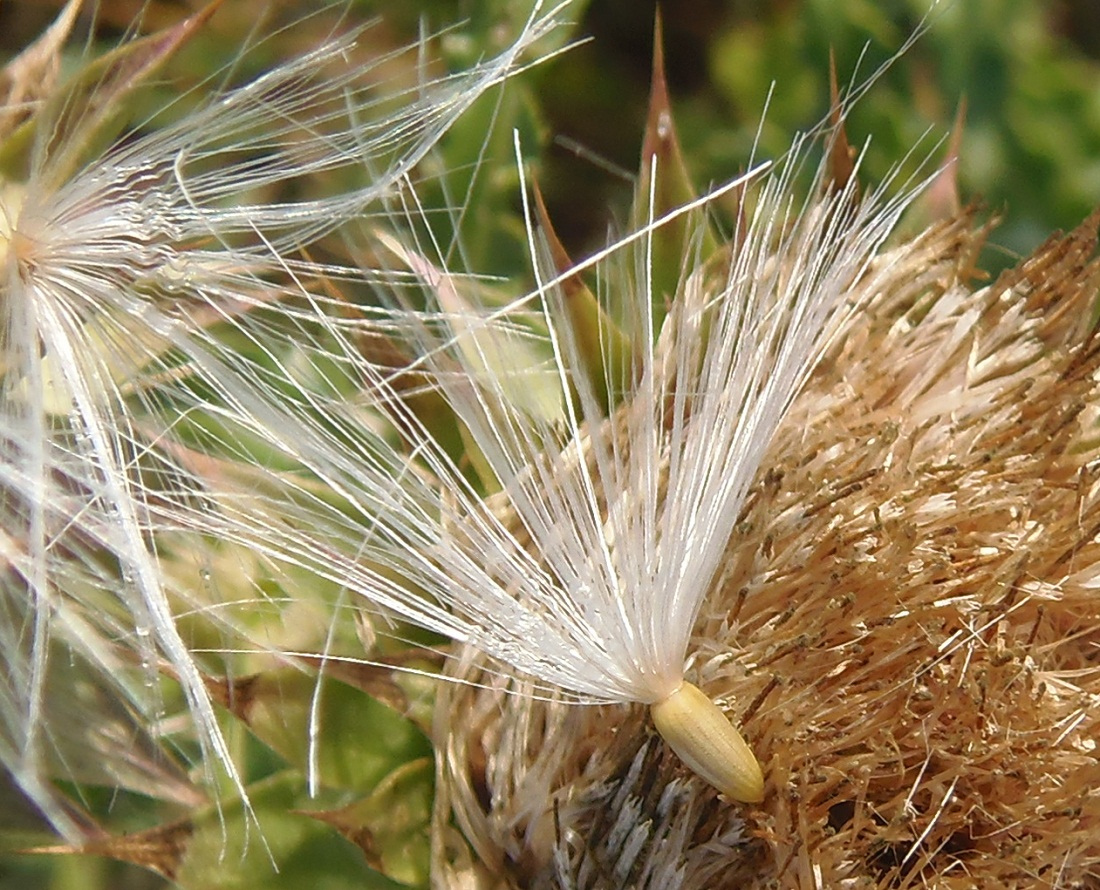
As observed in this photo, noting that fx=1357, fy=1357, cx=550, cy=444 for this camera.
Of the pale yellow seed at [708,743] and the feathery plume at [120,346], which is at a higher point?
the feathery plume at [120,346]

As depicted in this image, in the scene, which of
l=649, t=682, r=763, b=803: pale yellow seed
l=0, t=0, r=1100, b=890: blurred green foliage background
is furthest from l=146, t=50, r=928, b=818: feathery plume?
l=0, t=0, r=1100, b=890: blurred green foliage background

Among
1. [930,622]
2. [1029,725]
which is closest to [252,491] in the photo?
[930,622]

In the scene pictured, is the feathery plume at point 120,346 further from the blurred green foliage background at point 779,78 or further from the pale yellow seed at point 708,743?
the blurred green foliage background at point 779,78

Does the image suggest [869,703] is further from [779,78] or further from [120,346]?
[779,78]

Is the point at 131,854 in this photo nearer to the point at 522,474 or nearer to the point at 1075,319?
the point at 522,474

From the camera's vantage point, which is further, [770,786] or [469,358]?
[469,358]

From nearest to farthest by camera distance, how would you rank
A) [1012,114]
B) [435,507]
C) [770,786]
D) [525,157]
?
1. [770,786]
2. [435,507]
3. [525,157]
4. [1012,114]

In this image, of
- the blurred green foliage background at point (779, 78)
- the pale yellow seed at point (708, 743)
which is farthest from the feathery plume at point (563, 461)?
the blurred green foliage background at point (779, 78)
